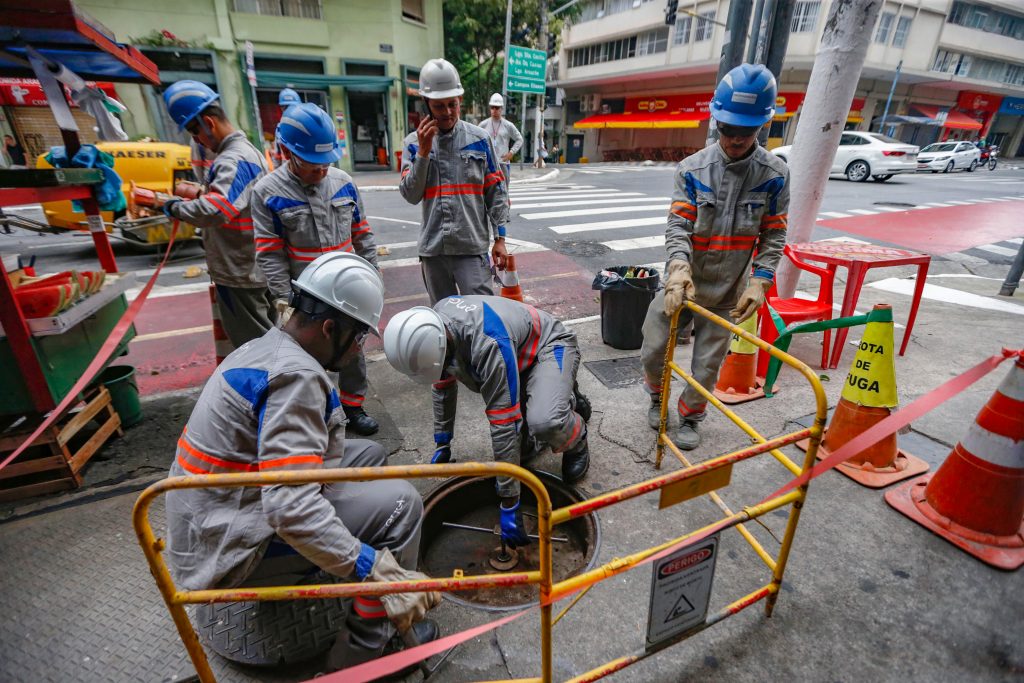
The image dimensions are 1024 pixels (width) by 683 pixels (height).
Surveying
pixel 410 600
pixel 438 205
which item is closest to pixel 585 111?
pixel 438 205

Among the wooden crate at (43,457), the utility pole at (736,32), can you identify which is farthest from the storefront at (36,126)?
the utility pole at (736,32)

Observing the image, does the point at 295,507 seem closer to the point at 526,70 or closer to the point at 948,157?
the point at 526,70

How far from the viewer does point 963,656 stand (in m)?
1.91

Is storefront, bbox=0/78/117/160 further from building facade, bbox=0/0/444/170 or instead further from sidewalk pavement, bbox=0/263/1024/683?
sidewalk pavement, bbox=0/263/1024/683

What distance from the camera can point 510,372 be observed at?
2.31 m

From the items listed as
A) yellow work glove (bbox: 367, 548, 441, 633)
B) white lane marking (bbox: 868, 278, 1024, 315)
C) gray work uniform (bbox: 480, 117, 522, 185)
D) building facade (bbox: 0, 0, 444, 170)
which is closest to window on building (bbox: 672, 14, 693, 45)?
building facade (bbox: 0, 0, 444, 170)

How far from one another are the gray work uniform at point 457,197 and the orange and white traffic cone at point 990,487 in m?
2.82

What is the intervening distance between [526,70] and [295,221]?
760 inches

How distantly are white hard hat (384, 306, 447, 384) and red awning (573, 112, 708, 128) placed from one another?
32211 mm

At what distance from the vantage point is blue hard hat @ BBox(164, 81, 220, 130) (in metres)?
3.00

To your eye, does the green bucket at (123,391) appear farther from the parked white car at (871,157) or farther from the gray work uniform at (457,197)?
the parked white car at (871,157)

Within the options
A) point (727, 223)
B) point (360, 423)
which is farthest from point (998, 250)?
point (360, 423)

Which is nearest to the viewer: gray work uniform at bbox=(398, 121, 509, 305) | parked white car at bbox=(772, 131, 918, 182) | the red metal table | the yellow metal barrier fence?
the yellow metal barrier fence

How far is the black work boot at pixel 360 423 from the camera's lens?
333cm
